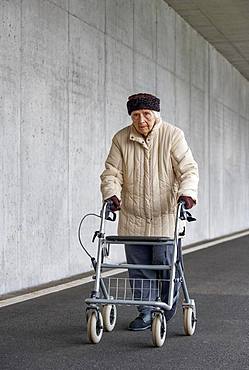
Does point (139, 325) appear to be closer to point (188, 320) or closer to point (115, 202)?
point (188, 320)

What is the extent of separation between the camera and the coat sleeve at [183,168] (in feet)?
18.2

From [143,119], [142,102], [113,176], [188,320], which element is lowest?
[188,320]

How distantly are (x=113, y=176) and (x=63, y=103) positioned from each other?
142 inches

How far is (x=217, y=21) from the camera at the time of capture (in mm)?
15383

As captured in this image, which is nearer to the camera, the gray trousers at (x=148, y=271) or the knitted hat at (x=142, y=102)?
the knitted hat at (x=142, y=102)

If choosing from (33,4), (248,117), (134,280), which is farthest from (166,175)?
(248,117)

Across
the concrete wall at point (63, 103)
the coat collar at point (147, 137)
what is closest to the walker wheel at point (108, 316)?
the coat collar at point (147, 137)

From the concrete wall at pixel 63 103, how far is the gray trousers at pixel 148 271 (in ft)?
7.33

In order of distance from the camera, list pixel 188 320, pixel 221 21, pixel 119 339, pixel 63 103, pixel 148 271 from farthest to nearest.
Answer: pixel 221 21, pixel 63 103, pixel 148 271, pixel 188 320, pixel 119 339

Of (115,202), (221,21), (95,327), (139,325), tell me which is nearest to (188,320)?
(139,325)

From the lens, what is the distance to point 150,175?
5.75 m

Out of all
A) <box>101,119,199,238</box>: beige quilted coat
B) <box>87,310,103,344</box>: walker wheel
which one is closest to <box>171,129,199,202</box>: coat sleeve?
<box>101,119,199,238</box>: beige quilted coat

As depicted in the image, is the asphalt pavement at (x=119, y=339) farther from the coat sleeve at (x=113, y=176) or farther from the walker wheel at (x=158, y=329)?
the coat sleeve at (x=113, y=176)

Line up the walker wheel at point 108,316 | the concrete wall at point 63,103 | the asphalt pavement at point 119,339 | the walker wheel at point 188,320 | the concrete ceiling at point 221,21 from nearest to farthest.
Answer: the asphalt pavement at point 119,339
the walker wheel at point 188,320
the walker wheel at point 108,316
the concrete wall at point 63,103
the concrete ceiling at point 221,21
